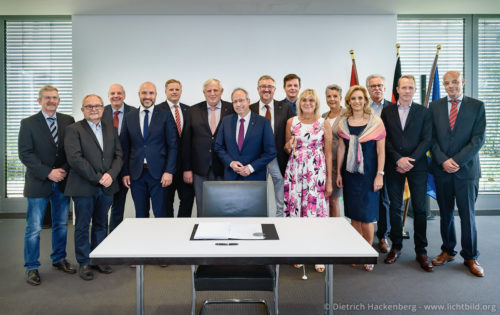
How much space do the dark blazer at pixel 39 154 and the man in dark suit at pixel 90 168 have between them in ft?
0.66

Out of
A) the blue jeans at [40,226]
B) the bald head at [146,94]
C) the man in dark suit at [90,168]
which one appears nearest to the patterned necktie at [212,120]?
the bald head at [146,94]

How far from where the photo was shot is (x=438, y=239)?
472cm

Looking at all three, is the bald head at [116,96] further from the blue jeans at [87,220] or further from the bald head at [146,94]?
the blue jeans at [87,220]

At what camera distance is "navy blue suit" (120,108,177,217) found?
3.77m

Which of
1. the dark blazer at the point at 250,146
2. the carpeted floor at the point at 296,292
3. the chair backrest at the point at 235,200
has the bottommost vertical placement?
the carpeted floor at the point at 296,292

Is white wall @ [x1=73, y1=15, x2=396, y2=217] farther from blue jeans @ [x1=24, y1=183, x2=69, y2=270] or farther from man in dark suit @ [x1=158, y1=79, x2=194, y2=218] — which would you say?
blue jeans @ [x1=24, y1=183, x2=69, y2=270]

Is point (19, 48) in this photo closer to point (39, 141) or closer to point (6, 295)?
point (39, 141)

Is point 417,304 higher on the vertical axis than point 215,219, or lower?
lower

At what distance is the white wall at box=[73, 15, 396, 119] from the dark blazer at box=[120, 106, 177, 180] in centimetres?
195

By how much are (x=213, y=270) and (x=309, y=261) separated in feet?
2.86

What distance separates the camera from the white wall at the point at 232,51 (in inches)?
222

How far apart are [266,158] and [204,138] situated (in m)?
0.74

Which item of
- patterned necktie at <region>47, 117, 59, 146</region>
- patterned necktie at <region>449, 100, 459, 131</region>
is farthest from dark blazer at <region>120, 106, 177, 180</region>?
patterned necktie at <region>449, 100, 459, 131</region>

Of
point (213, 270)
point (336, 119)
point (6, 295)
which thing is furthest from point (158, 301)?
point (336, 119)
